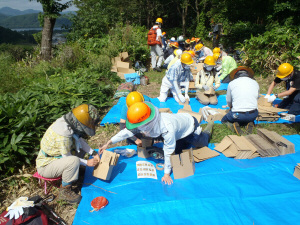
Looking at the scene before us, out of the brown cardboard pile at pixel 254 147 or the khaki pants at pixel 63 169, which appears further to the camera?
the brown cardboard pile at pixel 254 147

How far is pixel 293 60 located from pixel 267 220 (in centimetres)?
654

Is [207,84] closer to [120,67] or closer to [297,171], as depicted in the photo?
[297,171]

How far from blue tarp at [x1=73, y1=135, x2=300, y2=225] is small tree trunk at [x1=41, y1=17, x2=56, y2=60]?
22.6ft

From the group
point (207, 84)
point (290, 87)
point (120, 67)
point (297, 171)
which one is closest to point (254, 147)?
point (297, 171)

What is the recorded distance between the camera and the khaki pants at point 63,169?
7.71 feet

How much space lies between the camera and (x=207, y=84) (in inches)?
236

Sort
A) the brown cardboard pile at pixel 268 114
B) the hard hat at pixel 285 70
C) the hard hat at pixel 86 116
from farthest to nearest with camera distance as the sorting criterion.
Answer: the brown cardboard pile at pixel 268 114 < the hard hat at pixel 285 70 < the hard hat at pixel 86 116

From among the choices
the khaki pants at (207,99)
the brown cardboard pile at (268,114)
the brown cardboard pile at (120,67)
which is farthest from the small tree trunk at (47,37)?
the brown cardboard pile at (268,114)

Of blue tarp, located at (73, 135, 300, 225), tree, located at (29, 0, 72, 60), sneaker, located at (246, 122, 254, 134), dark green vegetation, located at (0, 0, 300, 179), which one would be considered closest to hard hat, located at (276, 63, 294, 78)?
dark green vegetation, located at (0, 0, 300, 179)

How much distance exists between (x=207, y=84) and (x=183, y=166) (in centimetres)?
390

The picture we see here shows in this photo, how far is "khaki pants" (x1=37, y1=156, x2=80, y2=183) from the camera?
2.35m

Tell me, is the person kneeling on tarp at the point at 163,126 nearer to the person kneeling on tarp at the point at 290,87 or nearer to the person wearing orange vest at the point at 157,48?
the person kneeling on tarp at the point at 290,87

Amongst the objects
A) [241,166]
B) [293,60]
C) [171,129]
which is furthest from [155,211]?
[293,60]

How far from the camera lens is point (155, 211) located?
7.44ft
